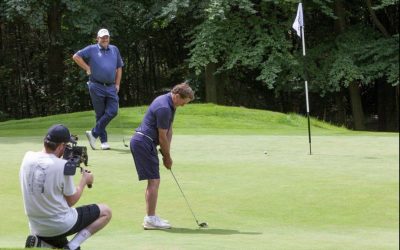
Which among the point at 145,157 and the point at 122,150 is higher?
the point at 145,157

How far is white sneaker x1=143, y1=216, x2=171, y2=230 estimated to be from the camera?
9305 millimetres

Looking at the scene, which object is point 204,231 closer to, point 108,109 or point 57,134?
point 57,134

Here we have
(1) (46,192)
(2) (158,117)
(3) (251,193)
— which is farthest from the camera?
(3) (251,193)

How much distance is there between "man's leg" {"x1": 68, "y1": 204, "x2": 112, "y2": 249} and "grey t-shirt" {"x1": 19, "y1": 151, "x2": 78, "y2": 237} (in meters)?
0.14

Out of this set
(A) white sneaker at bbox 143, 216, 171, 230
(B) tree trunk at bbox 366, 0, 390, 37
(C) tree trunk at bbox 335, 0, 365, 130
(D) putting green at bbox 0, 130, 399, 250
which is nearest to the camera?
(D) putting green at bbox 0, 130, 399, 250

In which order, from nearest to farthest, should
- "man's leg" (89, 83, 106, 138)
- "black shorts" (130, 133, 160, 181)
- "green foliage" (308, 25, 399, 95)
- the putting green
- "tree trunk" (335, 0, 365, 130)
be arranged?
the putting green < "black shorts" (130, 133, 160, 181) < "man's leg" (89, 83, 106, 138) < "green foliage" (308, 25, 399, 95) < "tree trunk" (335, 0, 365, 130)

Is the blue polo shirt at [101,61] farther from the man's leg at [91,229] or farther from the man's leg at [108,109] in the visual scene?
the man's leg at [91,229]

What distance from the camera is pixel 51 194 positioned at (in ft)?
24.9

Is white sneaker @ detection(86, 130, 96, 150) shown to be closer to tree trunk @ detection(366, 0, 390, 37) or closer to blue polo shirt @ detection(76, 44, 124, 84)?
blue polo shirt @ detection(76, 44, 124, 84)

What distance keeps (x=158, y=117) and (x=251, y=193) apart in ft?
6.52

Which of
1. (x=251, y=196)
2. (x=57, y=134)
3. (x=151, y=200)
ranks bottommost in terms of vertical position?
(x=251, y=196)

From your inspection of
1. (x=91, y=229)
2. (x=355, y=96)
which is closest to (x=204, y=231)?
(x=91, y=229)

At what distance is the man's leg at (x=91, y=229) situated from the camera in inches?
309

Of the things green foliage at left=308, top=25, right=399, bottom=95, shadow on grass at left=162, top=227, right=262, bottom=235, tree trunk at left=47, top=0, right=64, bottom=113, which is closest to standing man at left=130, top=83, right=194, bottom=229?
shadow on grass at left=162, top=227, right=262, bottom=235
